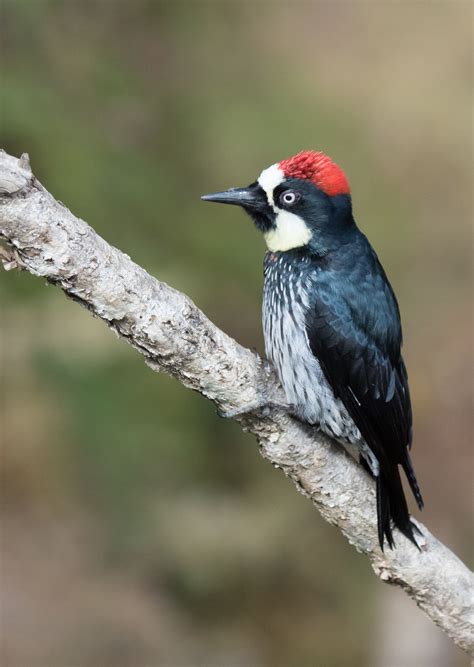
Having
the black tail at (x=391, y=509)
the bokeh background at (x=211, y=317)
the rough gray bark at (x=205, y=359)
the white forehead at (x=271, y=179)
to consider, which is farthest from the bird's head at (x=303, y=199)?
the black tail at (x=391, y=509)

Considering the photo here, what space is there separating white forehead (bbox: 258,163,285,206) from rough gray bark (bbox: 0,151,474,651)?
65 centimetres

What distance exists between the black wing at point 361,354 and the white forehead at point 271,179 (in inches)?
13.1

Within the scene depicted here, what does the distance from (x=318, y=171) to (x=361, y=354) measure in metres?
0.64

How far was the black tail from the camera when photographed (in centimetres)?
287

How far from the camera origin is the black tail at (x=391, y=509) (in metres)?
2.87

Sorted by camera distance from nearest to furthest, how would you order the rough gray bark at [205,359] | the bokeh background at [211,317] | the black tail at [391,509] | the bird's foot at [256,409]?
the rough gray bark at [205,359]
the bird's foot at [256,409]
the black tail at [391,509]
the bokeh background at [211,317]

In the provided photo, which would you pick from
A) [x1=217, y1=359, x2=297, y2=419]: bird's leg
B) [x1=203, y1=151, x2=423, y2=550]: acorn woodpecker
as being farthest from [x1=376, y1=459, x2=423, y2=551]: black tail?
[x1=217, y1=359, x2=297, y2=419]: bird's leg

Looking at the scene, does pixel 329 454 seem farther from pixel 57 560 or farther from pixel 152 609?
pixel 57 560

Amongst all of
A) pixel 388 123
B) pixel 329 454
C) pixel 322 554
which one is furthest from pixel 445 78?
pixel 329 454

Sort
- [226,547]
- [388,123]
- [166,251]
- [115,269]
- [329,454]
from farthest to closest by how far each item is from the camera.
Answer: [388,123], [226,547], [166,251], [329,454], [115,269]

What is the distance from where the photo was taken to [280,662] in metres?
5.64

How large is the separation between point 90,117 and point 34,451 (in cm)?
266

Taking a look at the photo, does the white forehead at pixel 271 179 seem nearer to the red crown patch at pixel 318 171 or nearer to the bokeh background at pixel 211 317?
the red crown patch at pixel 318 171

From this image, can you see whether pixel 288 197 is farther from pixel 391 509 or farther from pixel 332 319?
pixel 391 509
